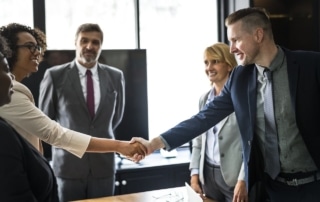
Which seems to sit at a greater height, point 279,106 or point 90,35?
point 90,35

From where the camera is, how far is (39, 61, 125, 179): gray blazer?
120 inches

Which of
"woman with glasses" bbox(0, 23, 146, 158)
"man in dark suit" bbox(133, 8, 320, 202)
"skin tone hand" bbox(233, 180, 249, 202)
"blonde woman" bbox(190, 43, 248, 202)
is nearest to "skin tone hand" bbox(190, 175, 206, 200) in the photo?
"blonde woman" bbox(190, 43, 248, 202)

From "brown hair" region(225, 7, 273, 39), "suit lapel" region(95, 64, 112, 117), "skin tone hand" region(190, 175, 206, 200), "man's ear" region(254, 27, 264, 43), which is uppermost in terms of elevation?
"brown hair" region(225, 7, 273, 39)

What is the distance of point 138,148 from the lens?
102 inches

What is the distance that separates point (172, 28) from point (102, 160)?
1.77 meters

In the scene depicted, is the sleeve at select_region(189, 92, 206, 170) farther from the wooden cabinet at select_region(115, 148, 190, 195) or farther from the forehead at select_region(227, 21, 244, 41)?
the wooden cabinet at select_region(115, 148, 190, 195)

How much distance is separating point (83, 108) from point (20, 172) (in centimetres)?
183

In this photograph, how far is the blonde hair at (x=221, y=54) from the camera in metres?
2.65

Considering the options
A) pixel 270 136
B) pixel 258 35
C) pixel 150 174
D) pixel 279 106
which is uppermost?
pixel 258 35

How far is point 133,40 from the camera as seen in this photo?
410cm

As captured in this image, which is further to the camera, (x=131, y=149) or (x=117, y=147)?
(x=131, y=149)

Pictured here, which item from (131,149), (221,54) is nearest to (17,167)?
(131,149)

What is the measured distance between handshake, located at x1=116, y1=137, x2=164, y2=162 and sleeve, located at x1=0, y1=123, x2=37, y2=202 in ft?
4.01

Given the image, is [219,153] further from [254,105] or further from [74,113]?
[74,113]
